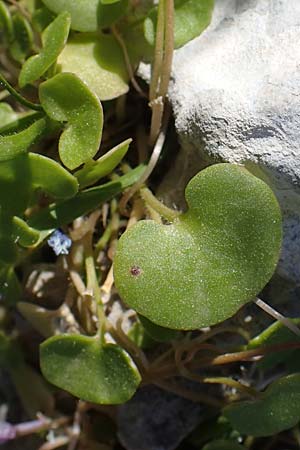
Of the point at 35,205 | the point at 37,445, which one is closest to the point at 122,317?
the point at 35,205

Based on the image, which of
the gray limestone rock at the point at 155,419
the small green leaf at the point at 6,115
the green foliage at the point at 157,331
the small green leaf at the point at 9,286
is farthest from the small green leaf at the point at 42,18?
the gray limestone rock at the point at 155,419

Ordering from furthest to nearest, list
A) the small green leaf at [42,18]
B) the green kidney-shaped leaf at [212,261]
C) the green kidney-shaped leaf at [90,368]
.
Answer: the small green leaf at [42,18] < the green kidney-shaped leaf at [90,368] < the green kidney-shaped leaf at [212,261]

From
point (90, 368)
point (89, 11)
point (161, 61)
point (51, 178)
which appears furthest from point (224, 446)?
point (89, 11)

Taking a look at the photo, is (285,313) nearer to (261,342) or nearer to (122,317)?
(261,342)

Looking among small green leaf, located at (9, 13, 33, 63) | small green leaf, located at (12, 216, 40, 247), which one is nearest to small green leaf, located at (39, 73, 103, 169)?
small green leaf, located at (12, 216, 40, 247)

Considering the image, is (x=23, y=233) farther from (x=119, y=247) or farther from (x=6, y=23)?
(x=6, y=23)

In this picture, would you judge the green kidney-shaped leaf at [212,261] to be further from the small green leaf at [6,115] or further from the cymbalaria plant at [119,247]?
the small green leaf at [6,115]

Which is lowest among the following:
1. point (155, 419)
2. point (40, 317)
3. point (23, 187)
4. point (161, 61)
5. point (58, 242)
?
point (155, 419)
